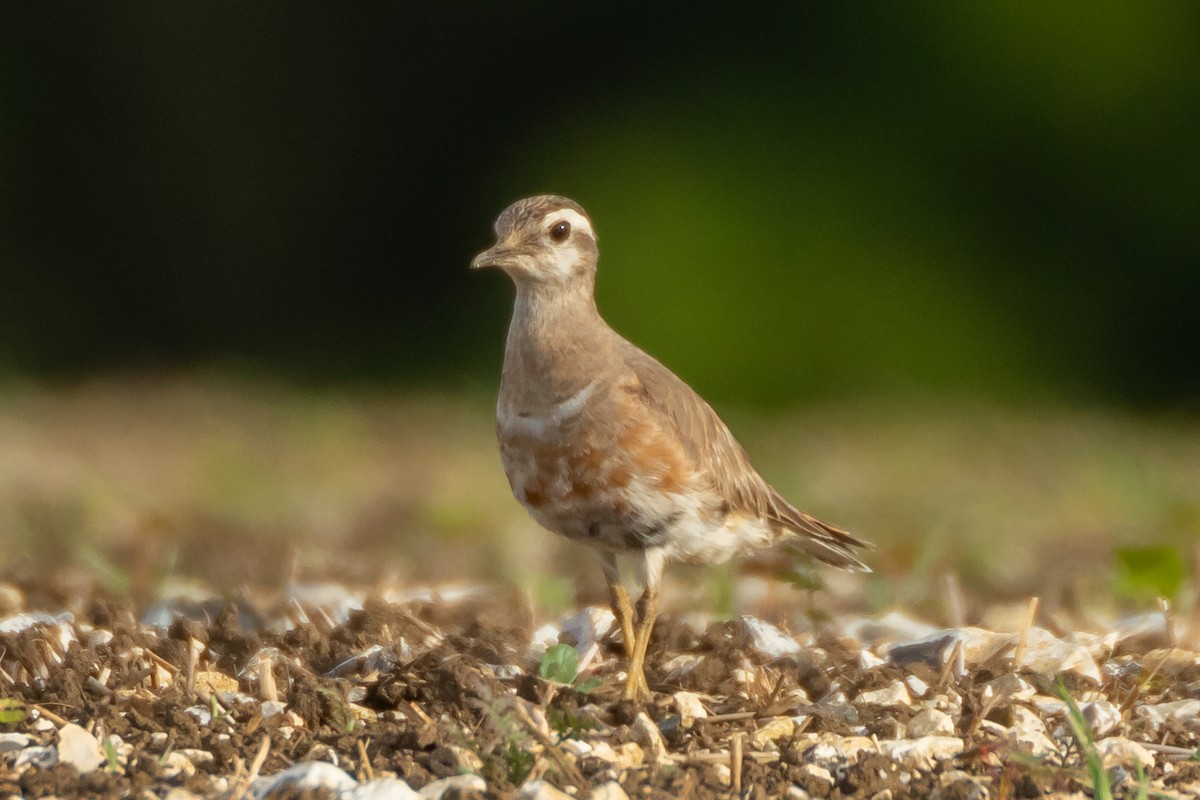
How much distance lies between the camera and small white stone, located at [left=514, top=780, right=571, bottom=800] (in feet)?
9.84

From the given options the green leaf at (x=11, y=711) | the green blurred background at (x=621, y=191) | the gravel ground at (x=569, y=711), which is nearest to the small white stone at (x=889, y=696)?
the gravel ground at (x=569, y=711)

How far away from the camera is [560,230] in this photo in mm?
4824

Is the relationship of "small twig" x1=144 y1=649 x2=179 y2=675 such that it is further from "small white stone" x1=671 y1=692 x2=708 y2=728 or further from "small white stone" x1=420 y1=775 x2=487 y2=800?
"small white stone" x1=671 y1=692 x2=708 y2=728

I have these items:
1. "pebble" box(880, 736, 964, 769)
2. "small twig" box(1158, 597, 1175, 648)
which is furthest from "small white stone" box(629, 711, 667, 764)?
"small twig" box(1158, 597, 1175, 648)

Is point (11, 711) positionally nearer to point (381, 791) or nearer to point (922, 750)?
point (381, 791)

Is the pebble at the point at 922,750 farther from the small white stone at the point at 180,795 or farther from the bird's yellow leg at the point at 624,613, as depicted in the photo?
the small white stone at the point at 180,795

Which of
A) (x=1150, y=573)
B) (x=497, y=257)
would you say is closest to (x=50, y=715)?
(x=497, y=257)

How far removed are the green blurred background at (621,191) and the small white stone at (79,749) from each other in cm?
1023

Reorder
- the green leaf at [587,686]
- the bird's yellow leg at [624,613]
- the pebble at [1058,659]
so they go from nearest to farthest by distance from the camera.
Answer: the green leaf at [587,686], the pebble at [1058,659], the bird's yellow leg at [624,613]

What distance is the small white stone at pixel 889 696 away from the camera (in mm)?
3723

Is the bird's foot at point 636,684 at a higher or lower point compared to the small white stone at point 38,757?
higher

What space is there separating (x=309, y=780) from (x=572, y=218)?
2.21 metres

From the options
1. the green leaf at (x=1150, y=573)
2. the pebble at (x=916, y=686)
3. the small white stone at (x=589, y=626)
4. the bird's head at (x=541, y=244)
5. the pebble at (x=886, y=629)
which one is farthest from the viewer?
the green leaf at (x=1150, y=573)

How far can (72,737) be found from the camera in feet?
10.8
